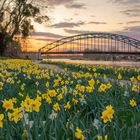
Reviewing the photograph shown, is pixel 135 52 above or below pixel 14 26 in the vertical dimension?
below

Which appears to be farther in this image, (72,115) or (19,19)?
(19,19)

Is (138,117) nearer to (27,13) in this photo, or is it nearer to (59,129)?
(59,129)

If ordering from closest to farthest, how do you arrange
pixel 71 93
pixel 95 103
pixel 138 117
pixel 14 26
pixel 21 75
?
pixel 138 117
pixel 95 103
pixel 71 93
pixel 21 75
pixel 14 26

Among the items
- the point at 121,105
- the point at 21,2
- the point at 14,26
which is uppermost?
the point at 21,2

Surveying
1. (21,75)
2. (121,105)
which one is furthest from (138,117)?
(21,75)

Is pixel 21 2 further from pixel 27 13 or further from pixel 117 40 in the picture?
pixel 117 40

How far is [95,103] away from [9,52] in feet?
219

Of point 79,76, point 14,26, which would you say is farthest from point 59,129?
point 14,26

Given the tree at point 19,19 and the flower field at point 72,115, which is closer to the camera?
the flower field at point 72,115

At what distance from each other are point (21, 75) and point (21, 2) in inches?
2080

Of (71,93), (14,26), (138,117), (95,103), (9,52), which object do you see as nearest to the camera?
(138,117)

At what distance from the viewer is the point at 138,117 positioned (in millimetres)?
4246

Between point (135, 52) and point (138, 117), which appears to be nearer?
point (138, 117)

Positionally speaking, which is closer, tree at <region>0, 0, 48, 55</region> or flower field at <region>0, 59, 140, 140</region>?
flower field at <region>0, 59, 140, 140</region>
